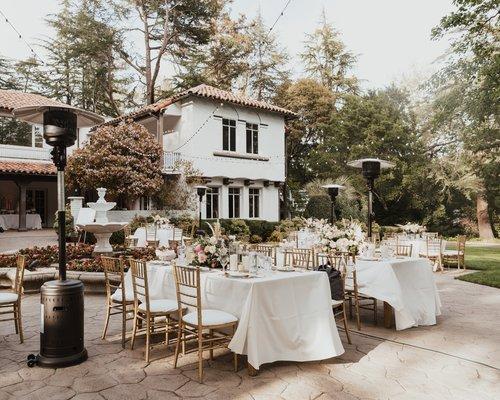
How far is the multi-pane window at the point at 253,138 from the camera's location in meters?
21.7

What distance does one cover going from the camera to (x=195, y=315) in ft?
14.6

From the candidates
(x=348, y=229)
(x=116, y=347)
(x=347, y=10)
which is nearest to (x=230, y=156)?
(x=347, y=10)

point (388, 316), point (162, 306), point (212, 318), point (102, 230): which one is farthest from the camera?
point (102, 230)

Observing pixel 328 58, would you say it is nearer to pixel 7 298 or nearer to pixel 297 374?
pixel 7 298

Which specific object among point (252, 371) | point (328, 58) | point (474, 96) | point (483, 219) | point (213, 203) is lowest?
point (252, 371)

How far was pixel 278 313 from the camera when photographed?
14.3 feet

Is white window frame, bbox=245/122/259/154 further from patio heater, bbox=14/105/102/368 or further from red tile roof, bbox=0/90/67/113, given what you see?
patio heater, bbox=14/105/102/368

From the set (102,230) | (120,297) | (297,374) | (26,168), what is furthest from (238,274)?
(26,168)

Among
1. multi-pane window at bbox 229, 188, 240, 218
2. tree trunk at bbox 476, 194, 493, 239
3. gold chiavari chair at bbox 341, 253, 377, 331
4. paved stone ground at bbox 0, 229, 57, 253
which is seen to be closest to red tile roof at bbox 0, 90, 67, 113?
paved stone ground at bbox 0, 229, 57, 253

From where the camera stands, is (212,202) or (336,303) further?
(212,202)

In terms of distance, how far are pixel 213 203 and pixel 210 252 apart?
1490 cm

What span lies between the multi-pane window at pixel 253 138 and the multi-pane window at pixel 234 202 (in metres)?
2.23

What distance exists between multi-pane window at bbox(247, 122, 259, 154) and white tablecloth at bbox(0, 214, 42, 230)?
11170 millimetres

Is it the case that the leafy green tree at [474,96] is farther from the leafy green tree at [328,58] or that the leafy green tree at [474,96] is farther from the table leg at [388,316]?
the table leg at [388,316]
